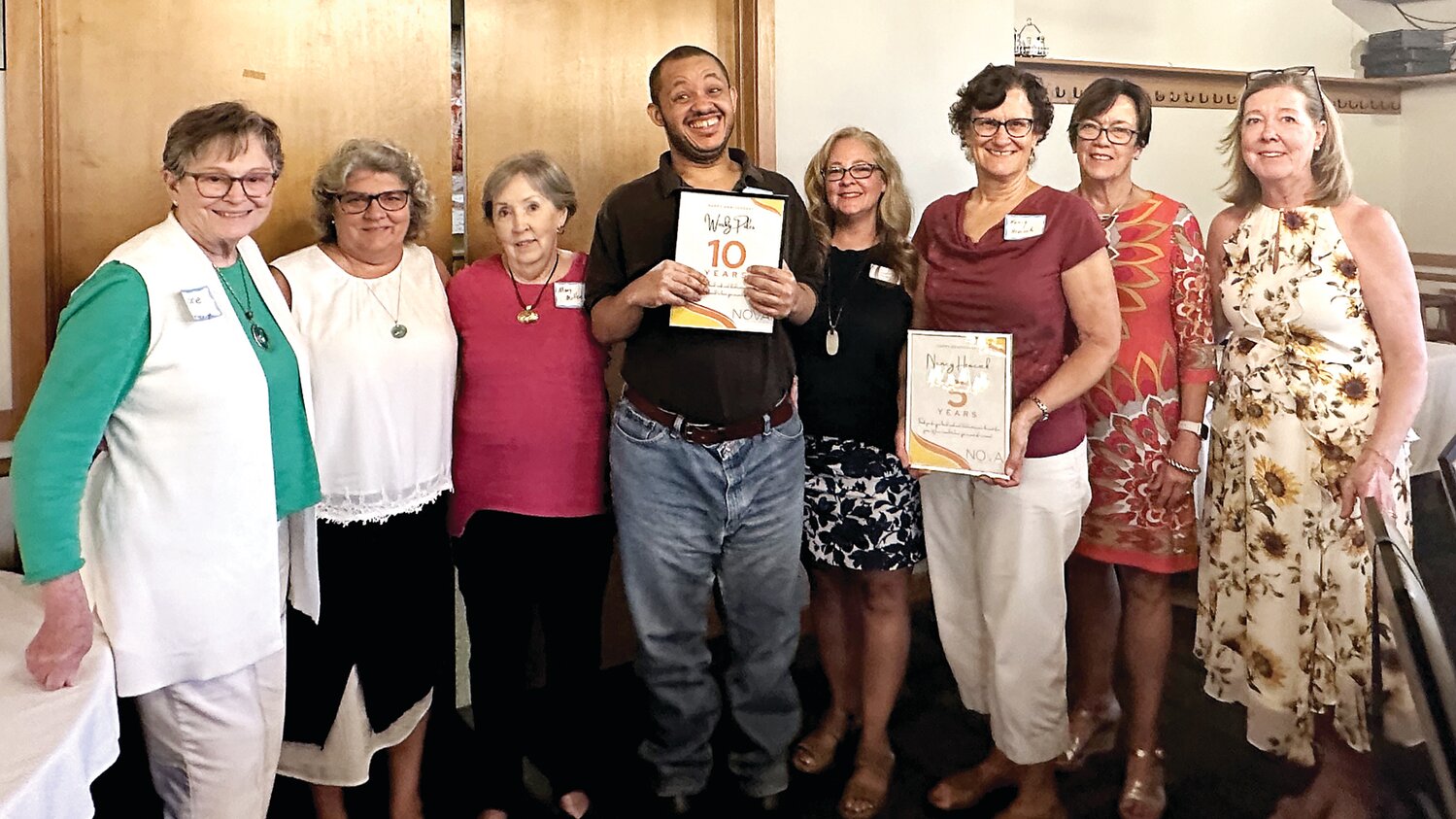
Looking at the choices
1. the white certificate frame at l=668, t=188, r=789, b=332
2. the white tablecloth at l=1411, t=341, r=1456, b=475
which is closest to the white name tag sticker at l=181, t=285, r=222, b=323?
the white certificate frame at l=668, t=188, r=789, b=332

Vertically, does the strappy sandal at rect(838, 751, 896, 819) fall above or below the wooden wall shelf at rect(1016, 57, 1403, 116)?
below

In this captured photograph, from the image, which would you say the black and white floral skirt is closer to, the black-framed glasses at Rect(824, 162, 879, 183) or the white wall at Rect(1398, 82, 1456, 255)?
the black-framed glasses at Rect(824, 162, 879, 183)

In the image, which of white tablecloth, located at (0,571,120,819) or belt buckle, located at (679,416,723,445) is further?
belt buckle, located at (679,416,723,445)

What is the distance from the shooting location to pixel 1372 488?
1.76 metres

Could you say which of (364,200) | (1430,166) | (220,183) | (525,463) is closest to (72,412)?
(220,183)

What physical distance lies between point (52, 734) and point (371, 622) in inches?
30.2

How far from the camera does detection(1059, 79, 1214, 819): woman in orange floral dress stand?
80.9 inches

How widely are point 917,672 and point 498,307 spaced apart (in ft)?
5.54

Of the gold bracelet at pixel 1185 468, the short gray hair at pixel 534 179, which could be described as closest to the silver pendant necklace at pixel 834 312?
the short gray hair at pixel 534 179

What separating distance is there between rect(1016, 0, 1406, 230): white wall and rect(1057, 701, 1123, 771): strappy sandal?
7.56 ft

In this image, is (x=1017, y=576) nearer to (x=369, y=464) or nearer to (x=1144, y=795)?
(x=1144, y=795)

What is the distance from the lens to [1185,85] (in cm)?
454

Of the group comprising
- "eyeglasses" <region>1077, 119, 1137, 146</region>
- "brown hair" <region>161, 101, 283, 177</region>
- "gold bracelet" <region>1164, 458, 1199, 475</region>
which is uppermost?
"eyeglasses" <region>1077, 119, 1137, 146</region>

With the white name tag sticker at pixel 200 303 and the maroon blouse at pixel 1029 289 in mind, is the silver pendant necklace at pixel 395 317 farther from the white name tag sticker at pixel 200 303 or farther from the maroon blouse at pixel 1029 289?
the maroon blouse at pixel 1029 289
